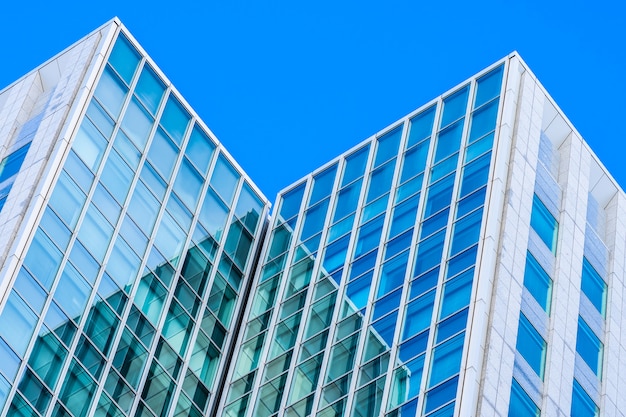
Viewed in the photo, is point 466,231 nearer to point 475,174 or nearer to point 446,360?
point 475,174

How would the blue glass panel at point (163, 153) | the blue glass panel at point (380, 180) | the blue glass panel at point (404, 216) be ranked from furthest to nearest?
the blue glass panel at point (380, 180) < the blue glass panel at point (163, 153) < the blue glass panel at point (404, 216)

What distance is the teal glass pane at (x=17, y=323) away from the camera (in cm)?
5706

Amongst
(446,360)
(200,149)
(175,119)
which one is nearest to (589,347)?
(446,360)

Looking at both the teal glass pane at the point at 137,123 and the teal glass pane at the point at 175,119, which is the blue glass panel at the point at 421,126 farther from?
the teal glass pane at the point at 137,123

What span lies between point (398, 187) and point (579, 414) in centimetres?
1412

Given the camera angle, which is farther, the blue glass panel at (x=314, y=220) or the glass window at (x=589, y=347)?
the blue glass panel at (x=314, y=220)

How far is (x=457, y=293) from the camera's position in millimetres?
58938

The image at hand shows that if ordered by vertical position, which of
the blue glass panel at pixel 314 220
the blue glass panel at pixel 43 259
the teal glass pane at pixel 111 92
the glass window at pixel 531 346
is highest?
the teal glass pane at pixel 111 92

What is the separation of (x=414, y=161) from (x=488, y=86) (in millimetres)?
4598

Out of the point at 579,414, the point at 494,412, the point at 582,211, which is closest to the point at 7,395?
the point at 494,412

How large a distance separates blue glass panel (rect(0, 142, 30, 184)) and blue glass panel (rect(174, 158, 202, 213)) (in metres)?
7.47

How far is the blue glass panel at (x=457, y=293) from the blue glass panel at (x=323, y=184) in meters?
14.4

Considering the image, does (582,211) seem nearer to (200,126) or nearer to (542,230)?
(542,230)

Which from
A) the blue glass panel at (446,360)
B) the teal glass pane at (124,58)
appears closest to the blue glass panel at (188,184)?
the teal glass pane at (124,58)
